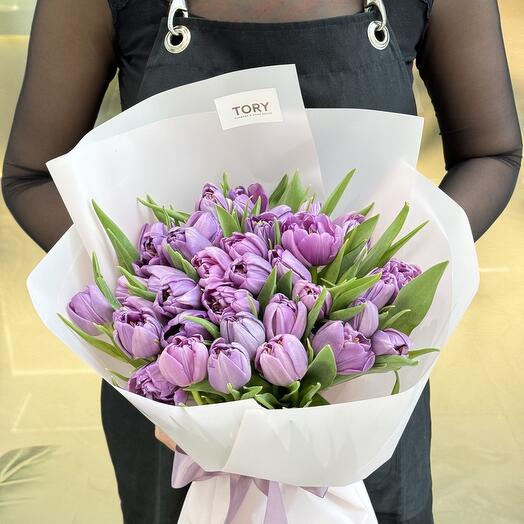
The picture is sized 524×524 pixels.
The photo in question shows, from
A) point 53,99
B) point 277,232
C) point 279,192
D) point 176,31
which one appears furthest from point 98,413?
point 277,232

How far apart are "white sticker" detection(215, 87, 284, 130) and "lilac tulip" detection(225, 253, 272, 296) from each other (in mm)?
211

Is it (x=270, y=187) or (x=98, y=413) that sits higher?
(x=270, y=187)

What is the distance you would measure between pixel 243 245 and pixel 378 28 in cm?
48

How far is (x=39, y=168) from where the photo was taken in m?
1.11

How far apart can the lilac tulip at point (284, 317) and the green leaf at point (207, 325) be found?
42mm

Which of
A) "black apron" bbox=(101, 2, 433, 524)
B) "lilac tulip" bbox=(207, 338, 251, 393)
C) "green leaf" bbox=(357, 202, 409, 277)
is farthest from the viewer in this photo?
"black apron" bbox=(101, 2, 433, 524)

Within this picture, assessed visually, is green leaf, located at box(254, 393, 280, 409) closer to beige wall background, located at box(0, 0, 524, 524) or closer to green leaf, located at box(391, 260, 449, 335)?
green leaf, located at box(391, 260, 449, 335)

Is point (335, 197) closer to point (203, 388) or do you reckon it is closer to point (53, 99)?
point (203, 388)

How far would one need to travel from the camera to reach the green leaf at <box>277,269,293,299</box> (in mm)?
672

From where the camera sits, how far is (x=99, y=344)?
0.72 meters

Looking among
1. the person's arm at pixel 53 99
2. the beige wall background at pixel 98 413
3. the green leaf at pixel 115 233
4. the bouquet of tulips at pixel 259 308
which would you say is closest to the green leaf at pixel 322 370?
the bouquet of tulips at pixel 259 308

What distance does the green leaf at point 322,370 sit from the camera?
642mm

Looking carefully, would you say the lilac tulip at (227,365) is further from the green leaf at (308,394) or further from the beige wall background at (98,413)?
the beige wall background at (98,413)

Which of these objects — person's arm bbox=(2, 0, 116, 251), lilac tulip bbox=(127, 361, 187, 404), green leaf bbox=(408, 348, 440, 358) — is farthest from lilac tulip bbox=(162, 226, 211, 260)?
person's arm bbox=(2, 0, 116, 251)
